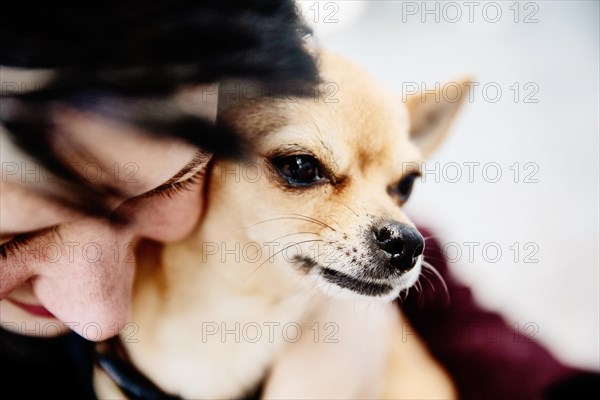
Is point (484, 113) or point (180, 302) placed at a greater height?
point (180, 302)

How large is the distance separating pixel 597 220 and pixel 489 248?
467 millimetres

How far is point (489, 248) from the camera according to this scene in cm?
185

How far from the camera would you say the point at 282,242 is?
0.79m

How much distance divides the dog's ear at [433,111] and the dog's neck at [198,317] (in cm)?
36

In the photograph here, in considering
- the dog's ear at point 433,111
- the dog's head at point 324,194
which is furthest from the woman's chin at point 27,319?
the dog's ear at point 433,111

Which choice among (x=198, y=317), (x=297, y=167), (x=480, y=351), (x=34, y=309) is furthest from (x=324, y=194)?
(x=480, y=351)

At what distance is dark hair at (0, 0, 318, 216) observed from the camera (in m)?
0.42

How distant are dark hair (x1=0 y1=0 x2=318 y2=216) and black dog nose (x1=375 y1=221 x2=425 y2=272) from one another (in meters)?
0.29

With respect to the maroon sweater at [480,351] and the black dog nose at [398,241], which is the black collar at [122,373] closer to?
the black dog nose at [398,241]

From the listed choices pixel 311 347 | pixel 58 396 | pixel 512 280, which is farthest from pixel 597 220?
pixel 58 396

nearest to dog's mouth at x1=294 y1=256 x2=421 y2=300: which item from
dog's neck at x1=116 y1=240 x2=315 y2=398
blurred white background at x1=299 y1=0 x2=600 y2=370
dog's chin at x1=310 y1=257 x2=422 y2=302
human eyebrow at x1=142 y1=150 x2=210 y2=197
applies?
dog's chin at x1=310 y1=257 x2=422 y2=302

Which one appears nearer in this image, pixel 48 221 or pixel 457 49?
pixel 48 221

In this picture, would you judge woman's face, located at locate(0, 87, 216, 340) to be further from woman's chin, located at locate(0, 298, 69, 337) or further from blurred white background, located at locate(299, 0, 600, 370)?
blurred white background, located at locate(299, 0, 600, 370)

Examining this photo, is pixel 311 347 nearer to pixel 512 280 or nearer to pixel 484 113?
pixel 512 280
